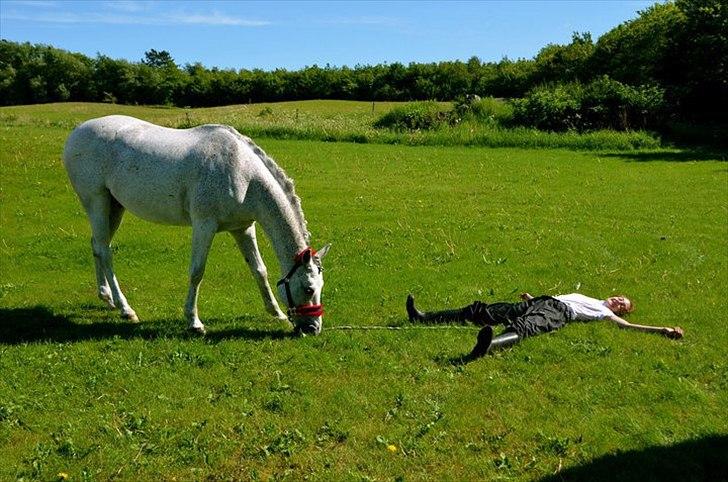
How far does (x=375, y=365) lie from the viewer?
7.89 metres

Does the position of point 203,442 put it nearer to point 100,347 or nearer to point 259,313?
point 100,347

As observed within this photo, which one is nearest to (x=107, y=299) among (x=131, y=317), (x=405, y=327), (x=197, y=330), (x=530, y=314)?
(x=131, y=317)

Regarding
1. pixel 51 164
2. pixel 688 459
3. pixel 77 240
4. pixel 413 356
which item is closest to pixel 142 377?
pixel 413 356

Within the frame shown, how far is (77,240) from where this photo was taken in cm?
1477

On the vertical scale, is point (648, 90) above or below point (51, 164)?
above

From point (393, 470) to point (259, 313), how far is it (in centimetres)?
490

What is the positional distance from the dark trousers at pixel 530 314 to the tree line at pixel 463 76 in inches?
1129

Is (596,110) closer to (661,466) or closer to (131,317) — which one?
(131,317)

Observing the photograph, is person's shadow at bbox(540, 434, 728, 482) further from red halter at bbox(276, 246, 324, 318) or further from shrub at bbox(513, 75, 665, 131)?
shrub at bbox(513, 75, 665, 131)

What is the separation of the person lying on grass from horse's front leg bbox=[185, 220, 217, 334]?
2923 millimetres

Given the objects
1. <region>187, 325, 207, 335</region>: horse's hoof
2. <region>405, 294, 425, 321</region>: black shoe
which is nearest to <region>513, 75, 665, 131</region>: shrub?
<region>405, 294, 425, 321</region>: black shoe

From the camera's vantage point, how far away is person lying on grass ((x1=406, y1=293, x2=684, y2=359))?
877cm

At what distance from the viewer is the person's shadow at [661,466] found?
221 inches

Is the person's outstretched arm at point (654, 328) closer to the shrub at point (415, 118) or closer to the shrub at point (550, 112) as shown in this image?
the shrub at point (550, 112)
